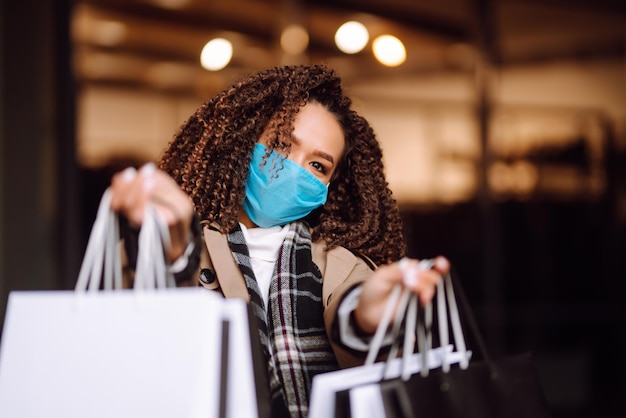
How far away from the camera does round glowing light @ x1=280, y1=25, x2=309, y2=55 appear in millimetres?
4496

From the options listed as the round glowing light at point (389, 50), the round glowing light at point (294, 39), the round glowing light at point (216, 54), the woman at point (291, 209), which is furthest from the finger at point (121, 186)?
the round glowing light at point (389, 50)

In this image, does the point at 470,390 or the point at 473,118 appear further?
the point at 473,118

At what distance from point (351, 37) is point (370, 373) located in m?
3.70

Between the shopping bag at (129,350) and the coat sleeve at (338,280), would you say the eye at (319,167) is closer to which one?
the coat sleeve at (338,280)

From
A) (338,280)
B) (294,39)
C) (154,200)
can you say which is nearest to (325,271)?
(338,280)

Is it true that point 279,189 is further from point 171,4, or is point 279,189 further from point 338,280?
point 171,4

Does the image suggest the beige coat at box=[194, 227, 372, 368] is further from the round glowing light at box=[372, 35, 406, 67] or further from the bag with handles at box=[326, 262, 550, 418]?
the round glowing light at box=[372, 35, 406, 67]

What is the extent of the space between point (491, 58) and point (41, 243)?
2819 mm

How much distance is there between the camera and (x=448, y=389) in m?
1.20

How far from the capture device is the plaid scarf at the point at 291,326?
4.57 feet

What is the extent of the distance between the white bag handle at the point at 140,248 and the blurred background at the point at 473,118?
2.73m

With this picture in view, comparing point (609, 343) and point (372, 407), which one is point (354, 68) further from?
point (372, 407)

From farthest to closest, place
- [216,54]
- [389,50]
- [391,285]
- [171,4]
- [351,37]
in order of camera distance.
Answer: [389,50]
[351,37]
[216,54]
[171,4]
[391,285]

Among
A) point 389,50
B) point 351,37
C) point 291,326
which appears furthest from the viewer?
point 389,50
